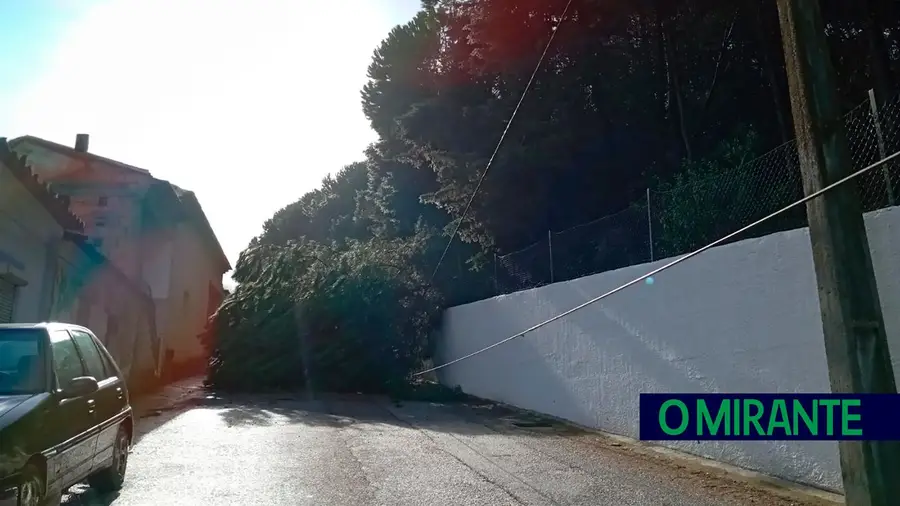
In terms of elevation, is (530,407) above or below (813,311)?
below

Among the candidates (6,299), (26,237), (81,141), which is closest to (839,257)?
(6,299)

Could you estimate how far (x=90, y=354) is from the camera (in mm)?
6711

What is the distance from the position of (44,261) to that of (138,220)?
10115 millimetres

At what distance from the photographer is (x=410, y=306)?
19.5 m

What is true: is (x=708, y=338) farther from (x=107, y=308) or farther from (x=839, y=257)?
(x=107, y=308)

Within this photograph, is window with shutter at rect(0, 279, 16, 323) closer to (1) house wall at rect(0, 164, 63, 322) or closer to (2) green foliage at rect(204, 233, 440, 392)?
(1) house wall at rect(0, 164, 63, 322)

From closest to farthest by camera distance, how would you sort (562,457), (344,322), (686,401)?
(686,401), (562,457), (344,322)

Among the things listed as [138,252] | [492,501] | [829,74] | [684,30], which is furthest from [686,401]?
[138,252]

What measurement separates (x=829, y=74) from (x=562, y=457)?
16.0 feet

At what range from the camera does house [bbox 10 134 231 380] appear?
21797 mm

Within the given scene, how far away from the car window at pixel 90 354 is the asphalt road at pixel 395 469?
1056 mm

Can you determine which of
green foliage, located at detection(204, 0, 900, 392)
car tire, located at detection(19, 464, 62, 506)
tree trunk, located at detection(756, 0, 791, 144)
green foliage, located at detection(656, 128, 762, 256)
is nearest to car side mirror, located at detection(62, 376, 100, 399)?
car tire, located at detection(19, 464, 62, 506)

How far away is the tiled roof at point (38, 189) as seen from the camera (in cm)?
958

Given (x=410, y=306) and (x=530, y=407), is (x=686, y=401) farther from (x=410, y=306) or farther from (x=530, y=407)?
(x=410, y=306)
